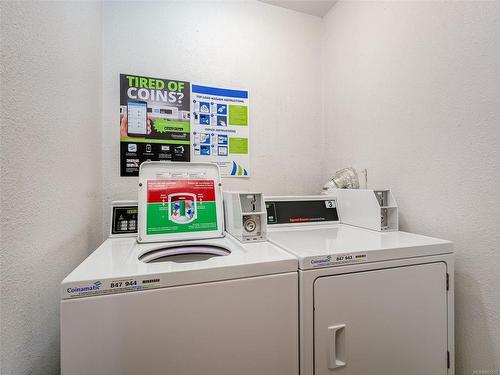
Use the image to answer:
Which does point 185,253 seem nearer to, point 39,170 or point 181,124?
point 39,170

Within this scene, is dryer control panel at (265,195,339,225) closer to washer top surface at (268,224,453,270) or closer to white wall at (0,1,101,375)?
washer top surface at (268,224,453,270)

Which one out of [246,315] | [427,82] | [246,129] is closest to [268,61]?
[246,129]

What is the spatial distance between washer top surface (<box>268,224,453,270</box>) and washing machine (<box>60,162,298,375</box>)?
88mm

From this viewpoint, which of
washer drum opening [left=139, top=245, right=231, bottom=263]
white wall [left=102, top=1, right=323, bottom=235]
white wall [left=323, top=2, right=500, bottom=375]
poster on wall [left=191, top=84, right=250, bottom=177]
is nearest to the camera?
white wall [left=323, top=2, right=500, bottom=375]

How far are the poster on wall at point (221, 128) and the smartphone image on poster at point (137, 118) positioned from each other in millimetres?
317

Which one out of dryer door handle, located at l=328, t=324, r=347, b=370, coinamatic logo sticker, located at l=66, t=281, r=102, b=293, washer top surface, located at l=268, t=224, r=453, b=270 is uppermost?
washer top surface, located at l=268, t=224, r=453, b=270

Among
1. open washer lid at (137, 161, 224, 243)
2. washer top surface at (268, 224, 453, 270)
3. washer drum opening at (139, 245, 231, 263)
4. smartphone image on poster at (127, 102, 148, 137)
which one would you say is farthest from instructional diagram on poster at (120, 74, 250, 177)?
washer top surface at (268, 224, 453, 270)

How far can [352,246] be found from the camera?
1.00m

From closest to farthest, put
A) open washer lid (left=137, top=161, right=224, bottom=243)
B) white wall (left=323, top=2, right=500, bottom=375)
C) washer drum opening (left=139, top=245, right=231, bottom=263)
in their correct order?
white wall (left=323, top=2, right=500, bottom=375) → washer drum opening (left=139, top=245, right=231, bottom=263) → open washer lid (left=137, top=161, right=224, bottom=243)

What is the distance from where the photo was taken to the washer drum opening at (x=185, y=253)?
1.16 metres

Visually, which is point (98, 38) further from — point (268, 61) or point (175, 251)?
point (175, 251)

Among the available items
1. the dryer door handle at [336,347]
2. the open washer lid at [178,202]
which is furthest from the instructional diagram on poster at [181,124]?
the dryer door handle at [336,347]

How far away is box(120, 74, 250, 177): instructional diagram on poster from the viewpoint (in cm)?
166

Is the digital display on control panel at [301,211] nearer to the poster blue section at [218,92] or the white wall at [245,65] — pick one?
the white wall at [245,65]
